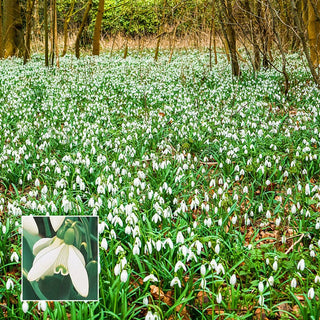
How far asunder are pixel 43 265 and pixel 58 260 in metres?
0.07

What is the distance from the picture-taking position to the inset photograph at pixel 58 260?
149 cm

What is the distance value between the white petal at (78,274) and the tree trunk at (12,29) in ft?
63.6

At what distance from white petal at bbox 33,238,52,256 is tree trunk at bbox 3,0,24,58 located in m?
19.3

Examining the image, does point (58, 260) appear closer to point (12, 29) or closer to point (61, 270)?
point (61, 270)

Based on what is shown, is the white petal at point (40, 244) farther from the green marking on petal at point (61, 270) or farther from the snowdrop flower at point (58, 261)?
the green marking on petal at point (61, 270)

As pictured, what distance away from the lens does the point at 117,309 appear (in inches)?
92.4

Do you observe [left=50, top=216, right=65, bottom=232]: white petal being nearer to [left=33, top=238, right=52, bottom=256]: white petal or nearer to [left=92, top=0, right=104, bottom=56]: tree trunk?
[left=33, top=238, right=52, bottom=256]: white petal

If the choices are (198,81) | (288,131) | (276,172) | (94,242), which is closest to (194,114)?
(288,131)

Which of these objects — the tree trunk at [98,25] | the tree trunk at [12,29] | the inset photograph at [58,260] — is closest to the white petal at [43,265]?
the inset photograph at [58,260]

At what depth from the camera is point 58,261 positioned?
1488mm

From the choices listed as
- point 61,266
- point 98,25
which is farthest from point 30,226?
point 98,25

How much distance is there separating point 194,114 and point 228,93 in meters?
2.59

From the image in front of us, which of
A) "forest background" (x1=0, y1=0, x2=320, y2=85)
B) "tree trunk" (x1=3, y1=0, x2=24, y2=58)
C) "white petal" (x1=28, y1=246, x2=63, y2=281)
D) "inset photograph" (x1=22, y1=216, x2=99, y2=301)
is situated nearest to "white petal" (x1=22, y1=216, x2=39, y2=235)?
"inset photograph" (x1=22, y1=216, x2=99, y2=301)

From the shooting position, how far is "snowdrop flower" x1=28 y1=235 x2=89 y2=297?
1495 millimetres
